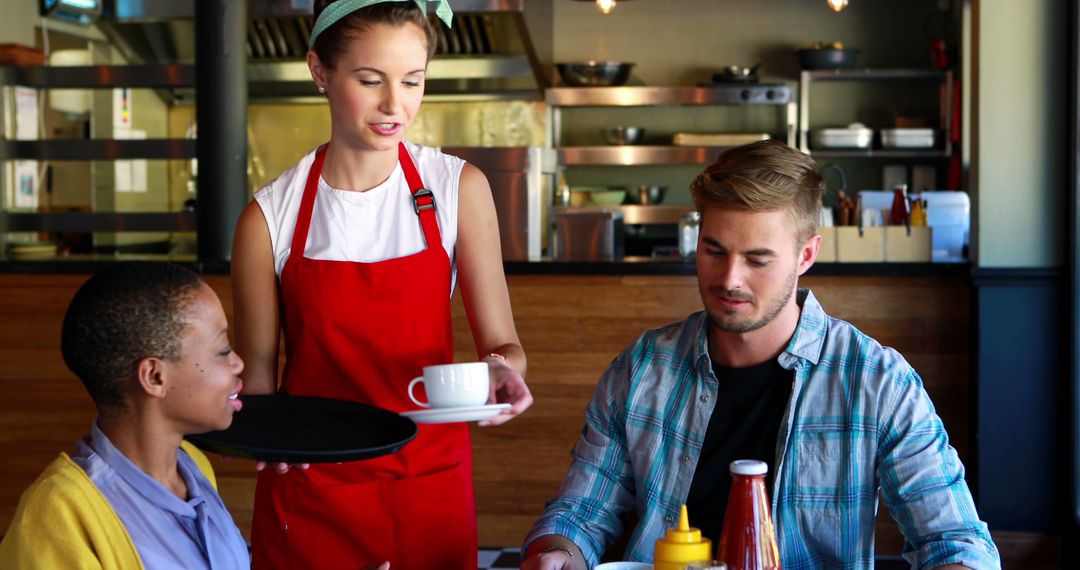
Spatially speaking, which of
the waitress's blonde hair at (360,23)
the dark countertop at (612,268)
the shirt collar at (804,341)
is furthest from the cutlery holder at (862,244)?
the waitress's blonde hair at (360,23)

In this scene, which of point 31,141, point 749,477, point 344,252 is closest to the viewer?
point 749,477

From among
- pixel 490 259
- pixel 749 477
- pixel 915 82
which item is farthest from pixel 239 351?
pixel 915 82

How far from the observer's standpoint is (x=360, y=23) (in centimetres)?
178

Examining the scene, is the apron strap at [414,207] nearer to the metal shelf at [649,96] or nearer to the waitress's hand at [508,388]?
the waitress's hand at [508,388]

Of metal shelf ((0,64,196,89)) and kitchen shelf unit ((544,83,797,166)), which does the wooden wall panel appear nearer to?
metal shelf ((0,64,196,89))

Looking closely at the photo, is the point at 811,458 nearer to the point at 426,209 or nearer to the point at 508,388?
the point at 508,388

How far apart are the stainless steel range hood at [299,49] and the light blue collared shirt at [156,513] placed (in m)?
5.41

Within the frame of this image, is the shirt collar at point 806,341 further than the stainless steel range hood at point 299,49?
No

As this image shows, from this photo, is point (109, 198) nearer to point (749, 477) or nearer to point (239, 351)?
point (239, 351)

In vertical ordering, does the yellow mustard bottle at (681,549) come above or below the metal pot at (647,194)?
below

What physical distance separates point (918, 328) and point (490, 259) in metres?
2.53

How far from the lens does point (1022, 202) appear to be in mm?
4090

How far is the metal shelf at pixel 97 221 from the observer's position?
548 cm

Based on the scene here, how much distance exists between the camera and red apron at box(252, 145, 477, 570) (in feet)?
6.22
